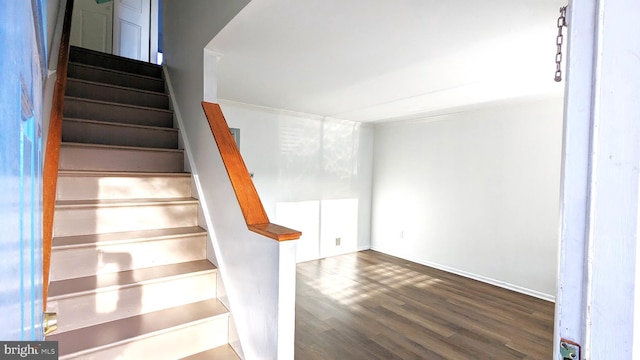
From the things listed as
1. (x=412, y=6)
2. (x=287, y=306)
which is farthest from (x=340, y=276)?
(x=412, y=6)

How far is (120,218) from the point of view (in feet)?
6.37

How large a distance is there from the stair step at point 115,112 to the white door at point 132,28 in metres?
2.27

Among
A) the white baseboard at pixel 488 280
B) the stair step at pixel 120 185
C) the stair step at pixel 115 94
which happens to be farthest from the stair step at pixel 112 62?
the white baseboard at pixel 488 280

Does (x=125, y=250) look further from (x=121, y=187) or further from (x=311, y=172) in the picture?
(x=311, y=172)

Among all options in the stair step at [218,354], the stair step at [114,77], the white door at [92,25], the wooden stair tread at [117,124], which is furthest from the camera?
the white door at [92,25]

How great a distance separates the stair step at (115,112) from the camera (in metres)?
2.33

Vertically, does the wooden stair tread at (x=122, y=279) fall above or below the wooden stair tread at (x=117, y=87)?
below

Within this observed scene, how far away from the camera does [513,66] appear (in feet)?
7.29

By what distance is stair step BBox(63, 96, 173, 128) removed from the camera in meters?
2.33

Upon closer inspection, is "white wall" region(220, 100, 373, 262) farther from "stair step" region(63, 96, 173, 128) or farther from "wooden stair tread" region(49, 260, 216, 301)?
"wooden stair tread" region(49, 260, 216, 301)

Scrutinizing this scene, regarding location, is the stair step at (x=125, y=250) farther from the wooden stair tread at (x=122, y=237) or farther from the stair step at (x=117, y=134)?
the stair step at (x=117, y=134)

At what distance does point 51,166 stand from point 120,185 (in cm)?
71

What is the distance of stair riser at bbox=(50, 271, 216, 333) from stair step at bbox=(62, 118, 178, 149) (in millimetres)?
1259

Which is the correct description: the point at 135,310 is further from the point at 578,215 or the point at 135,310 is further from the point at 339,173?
the point at 339,173
